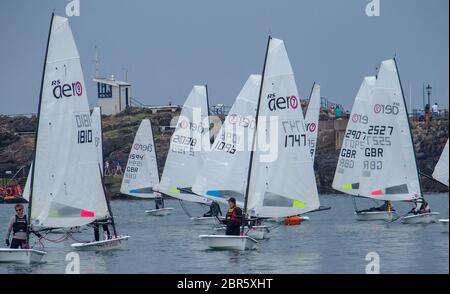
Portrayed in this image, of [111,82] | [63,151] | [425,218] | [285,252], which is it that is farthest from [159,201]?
[111,82]

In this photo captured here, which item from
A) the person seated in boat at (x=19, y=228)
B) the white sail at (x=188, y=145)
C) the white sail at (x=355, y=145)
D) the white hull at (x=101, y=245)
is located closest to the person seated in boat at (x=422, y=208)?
the white sail at (x=355, y=145)

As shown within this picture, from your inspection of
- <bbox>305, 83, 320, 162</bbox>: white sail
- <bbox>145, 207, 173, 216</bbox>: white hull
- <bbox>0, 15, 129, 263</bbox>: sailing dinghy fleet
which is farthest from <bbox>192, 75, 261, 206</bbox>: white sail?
<bbox>145, 207, 173, 216</bbox>: white hull

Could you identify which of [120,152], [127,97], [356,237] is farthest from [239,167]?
[127,97]

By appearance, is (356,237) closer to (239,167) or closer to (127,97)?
(239,167)

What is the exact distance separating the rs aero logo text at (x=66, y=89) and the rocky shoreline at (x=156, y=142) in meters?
48.2

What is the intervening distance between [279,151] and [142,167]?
25.6 m

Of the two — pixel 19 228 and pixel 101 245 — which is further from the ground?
pixel 19 228

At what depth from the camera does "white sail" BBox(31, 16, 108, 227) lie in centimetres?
3203

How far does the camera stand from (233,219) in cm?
3359

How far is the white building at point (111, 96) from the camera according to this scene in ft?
346

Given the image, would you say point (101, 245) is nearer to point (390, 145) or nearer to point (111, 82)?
point (390, 145)

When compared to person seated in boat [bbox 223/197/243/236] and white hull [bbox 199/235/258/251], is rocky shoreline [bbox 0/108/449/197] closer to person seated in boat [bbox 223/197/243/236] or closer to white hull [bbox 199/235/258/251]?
person seated in boat [bbox 223/197/243/236]
